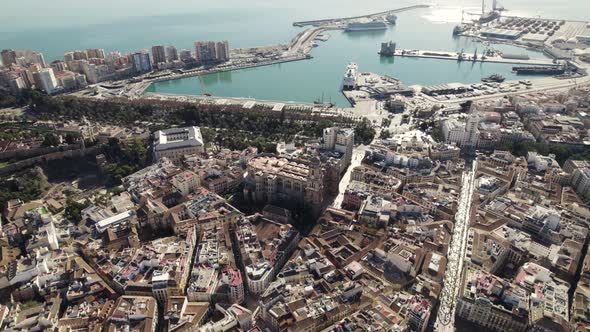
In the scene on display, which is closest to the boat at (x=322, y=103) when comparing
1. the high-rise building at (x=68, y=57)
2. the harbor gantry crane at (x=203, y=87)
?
the harbor gantry crane at (x=203, y=87)

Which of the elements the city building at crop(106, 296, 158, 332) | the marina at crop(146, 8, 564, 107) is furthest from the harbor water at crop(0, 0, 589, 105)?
the city building at crop(106, 296, 158, 332)

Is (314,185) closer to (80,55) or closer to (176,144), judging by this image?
(176,144)

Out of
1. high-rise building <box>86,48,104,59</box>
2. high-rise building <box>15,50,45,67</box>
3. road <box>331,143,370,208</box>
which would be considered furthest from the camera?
high-rise building <box>86,48,104,59</box>

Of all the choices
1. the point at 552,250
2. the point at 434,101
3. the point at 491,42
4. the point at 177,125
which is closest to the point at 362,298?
the point at 552,250

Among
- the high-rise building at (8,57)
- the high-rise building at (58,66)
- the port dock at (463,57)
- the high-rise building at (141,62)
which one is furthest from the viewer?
the port dock at (463,57)

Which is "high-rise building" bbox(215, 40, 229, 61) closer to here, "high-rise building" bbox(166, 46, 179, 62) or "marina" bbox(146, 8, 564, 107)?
"marina" bbox(146, 8, 564, 107)

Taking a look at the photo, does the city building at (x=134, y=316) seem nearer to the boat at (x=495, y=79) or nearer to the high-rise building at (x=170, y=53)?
the high-rise building at (x=170, y=53)
